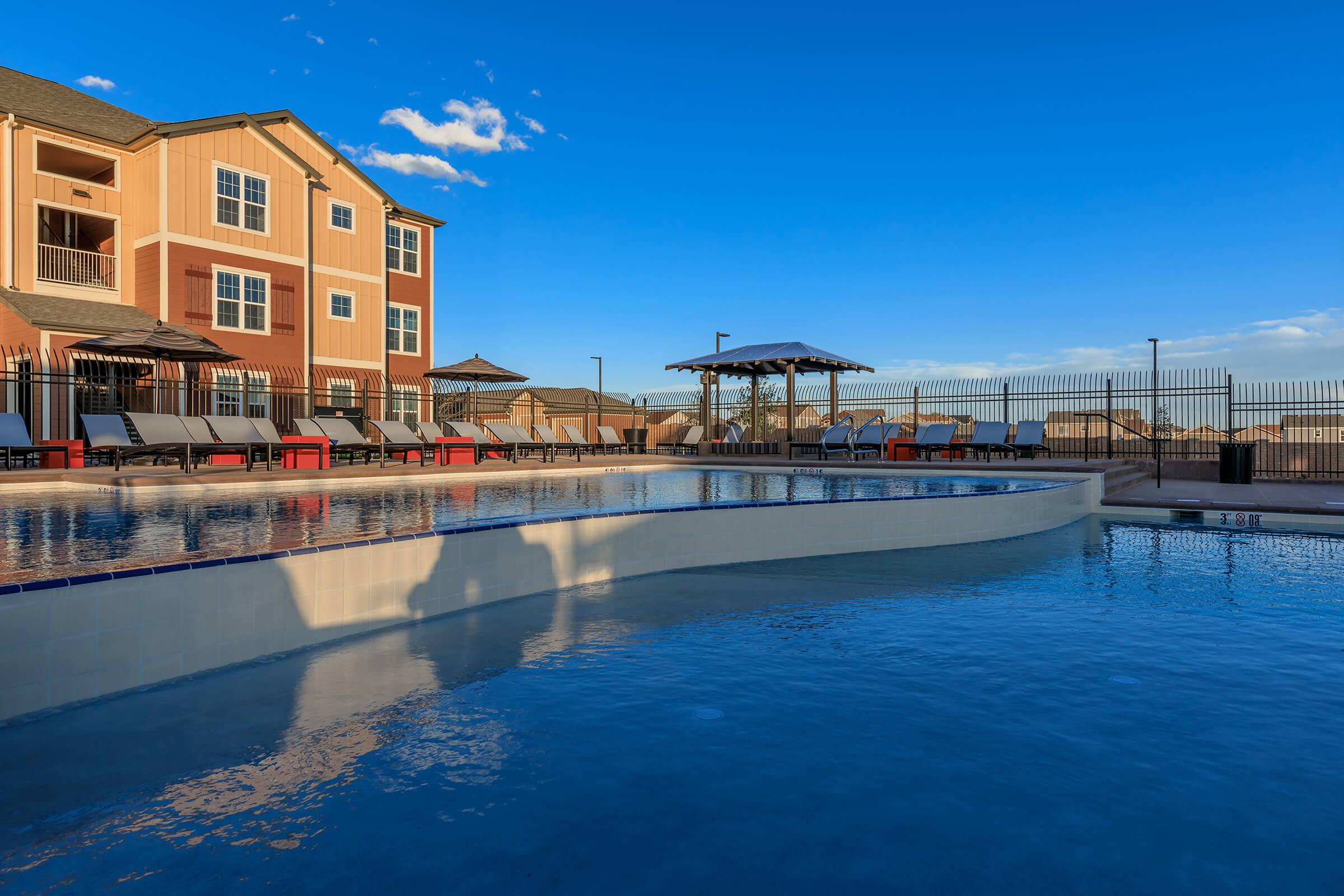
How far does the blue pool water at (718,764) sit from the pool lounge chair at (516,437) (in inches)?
488

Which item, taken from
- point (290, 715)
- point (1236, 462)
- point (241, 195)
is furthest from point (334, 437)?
point (1236, 462)

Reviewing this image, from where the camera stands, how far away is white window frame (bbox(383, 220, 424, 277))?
22.1m

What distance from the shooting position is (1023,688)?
3357mm

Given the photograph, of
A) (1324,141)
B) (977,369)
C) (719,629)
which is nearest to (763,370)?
(1324,141)

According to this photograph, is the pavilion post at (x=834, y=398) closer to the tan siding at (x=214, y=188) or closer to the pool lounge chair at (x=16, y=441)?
the tan siding at (x=214, y=188)

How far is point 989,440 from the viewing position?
1678cm

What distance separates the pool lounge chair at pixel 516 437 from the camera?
16.8m

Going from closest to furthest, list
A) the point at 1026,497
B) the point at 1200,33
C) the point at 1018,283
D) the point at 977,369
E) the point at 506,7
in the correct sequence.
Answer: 1. the point at 1026,497
2. the point at 1200,33
3. the point at 506,7
4. the point at 1018,283
5. the point at 977,369

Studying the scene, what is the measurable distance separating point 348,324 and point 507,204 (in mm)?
10769

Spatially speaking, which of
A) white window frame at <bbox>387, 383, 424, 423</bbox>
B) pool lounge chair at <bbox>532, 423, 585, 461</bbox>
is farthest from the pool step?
white window frame at <bbox>387, 383, 424, 423</bbox>

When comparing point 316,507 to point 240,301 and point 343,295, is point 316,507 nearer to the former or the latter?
point 240,301

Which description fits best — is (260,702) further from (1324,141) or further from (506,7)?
(1324,141)

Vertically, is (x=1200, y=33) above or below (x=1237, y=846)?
above

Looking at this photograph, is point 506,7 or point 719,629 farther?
point 506,7
